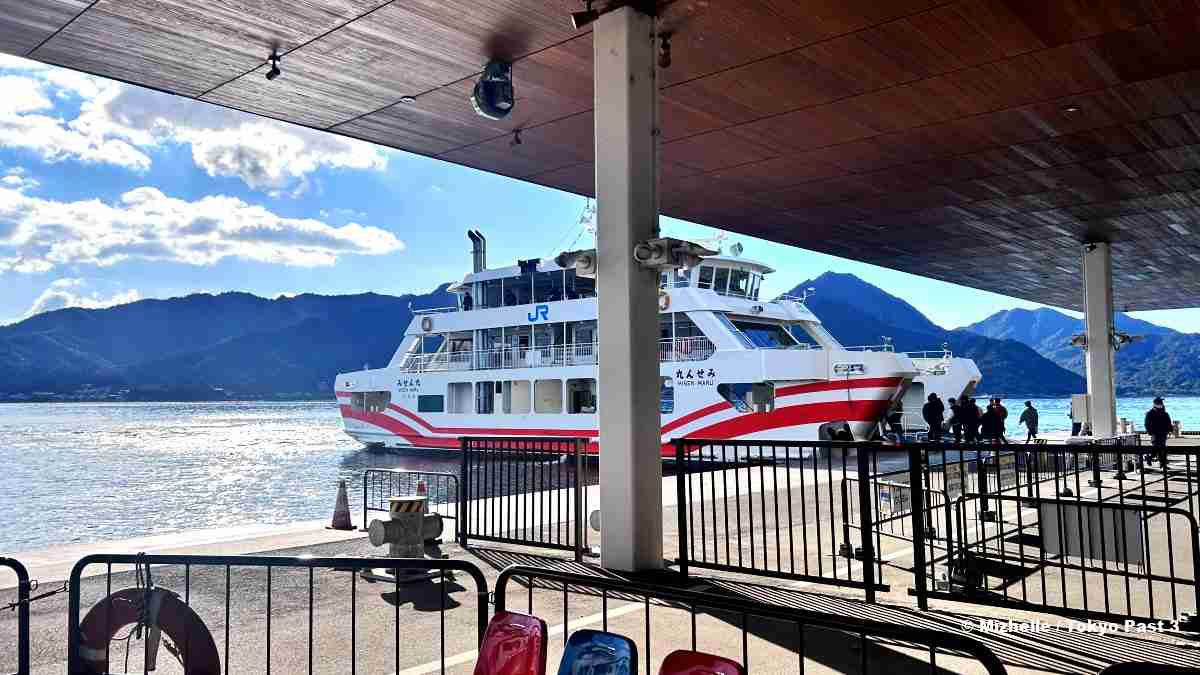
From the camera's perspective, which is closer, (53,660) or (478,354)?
(53,660)

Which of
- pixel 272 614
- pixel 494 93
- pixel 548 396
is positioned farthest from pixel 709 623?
pixel 548 396

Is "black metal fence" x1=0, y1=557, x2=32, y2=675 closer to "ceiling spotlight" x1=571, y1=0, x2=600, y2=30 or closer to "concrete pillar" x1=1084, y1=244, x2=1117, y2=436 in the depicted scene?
"ceiling spotlight" x1=571, y1=0, x2=600, y2=30

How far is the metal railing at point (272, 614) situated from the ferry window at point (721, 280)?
79.0 ft

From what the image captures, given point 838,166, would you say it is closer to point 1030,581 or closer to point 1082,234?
point 1030,581

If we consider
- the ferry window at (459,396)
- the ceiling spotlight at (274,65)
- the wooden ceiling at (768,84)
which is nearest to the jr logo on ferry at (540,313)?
the ferry window at (459,396)

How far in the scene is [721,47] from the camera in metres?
7.15

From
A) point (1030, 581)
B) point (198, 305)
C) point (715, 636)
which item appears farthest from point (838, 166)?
point (198, 305)

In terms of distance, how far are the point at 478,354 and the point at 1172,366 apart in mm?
180624

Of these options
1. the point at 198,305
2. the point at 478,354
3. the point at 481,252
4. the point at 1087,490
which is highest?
the point at 198,305

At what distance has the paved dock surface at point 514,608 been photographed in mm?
4320

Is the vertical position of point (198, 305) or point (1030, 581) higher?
point (198, 305)

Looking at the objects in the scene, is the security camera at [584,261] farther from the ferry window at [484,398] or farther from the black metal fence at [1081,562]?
the ferry window at [484,398]

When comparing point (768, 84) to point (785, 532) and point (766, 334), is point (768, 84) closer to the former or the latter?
point (785, 532)

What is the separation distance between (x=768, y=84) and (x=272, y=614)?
20.8ft
